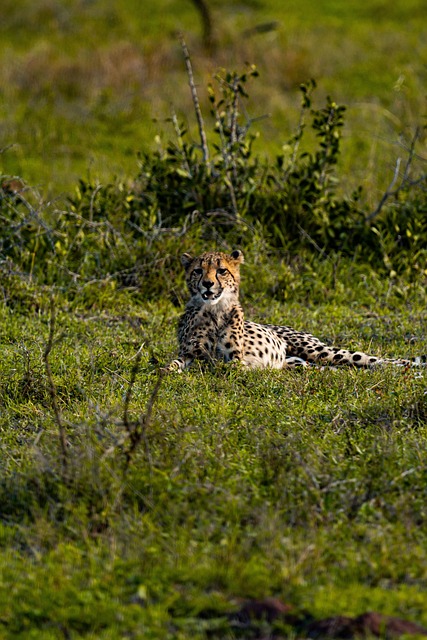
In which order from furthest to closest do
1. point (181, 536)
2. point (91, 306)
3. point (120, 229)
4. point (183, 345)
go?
point (120, 229)
point (91, 306)
point (183, 345)
point (181, 536)

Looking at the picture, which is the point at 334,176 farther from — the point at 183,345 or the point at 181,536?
the point at 181,536

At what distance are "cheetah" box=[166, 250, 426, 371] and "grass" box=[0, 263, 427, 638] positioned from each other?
1.48ft

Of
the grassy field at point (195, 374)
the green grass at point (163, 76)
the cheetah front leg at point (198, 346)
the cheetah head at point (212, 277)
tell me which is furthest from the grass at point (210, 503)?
the green grass at point (163, 76)

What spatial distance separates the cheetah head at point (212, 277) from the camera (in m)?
6.28

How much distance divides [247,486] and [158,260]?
3.99 meters

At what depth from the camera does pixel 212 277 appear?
6.29m

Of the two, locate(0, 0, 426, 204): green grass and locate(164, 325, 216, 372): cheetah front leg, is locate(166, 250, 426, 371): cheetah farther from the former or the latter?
locate(0, 0, 426, 204): green grass

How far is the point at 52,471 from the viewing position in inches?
162

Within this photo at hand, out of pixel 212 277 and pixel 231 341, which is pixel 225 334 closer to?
pixel 231 341

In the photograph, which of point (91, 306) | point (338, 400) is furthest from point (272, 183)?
point (338, 400)

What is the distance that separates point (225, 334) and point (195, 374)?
0.46m

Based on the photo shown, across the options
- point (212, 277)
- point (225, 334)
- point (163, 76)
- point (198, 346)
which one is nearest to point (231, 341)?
point (225, 334)

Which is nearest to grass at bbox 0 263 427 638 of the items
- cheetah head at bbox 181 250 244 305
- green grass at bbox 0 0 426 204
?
cheetah head at bbox 181 250 244 305

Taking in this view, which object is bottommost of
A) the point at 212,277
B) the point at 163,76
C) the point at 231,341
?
the point at 231,341
